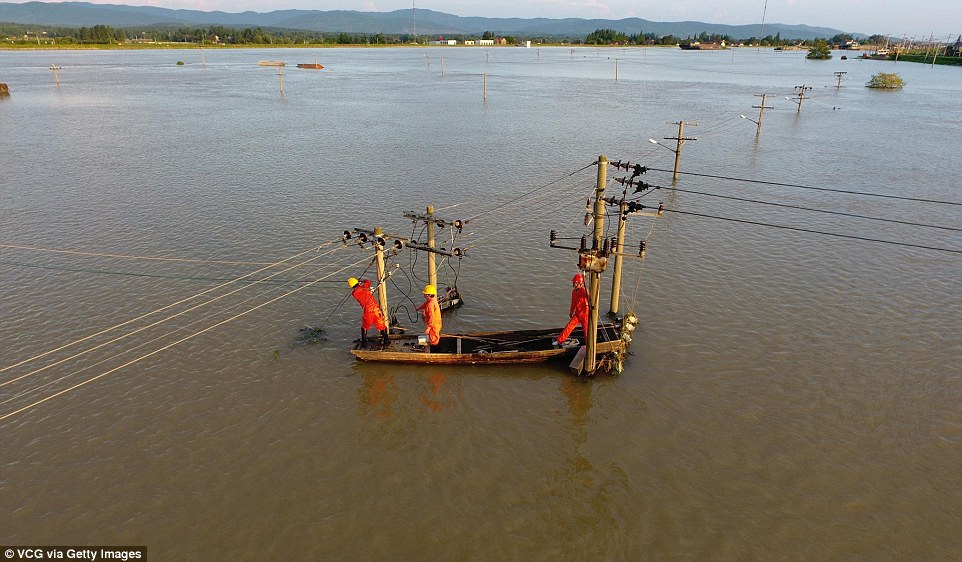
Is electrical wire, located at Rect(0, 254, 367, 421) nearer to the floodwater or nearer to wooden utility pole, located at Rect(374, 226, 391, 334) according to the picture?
the floodwater

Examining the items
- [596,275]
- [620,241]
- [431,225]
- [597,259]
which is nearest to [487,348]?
[596,275]

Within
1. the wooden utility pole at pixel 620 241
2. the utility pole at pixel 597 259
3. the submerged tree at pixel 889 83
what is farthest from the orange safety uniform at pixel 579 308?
the submerged tree at pixel 889 83

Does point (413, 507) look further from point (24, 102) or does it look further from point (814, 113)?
point (24, 102)

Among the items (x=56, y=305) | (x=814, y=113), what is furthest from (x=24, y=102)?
(x=814, y=113)

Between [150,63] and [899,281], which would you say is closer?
[899,281]

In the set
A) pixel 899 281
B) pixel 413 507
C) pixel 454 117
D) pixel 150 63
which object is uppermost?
pixel 150 63

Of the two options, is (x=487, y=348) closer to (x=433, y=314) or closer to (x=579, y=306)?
(x=433, y=314)
